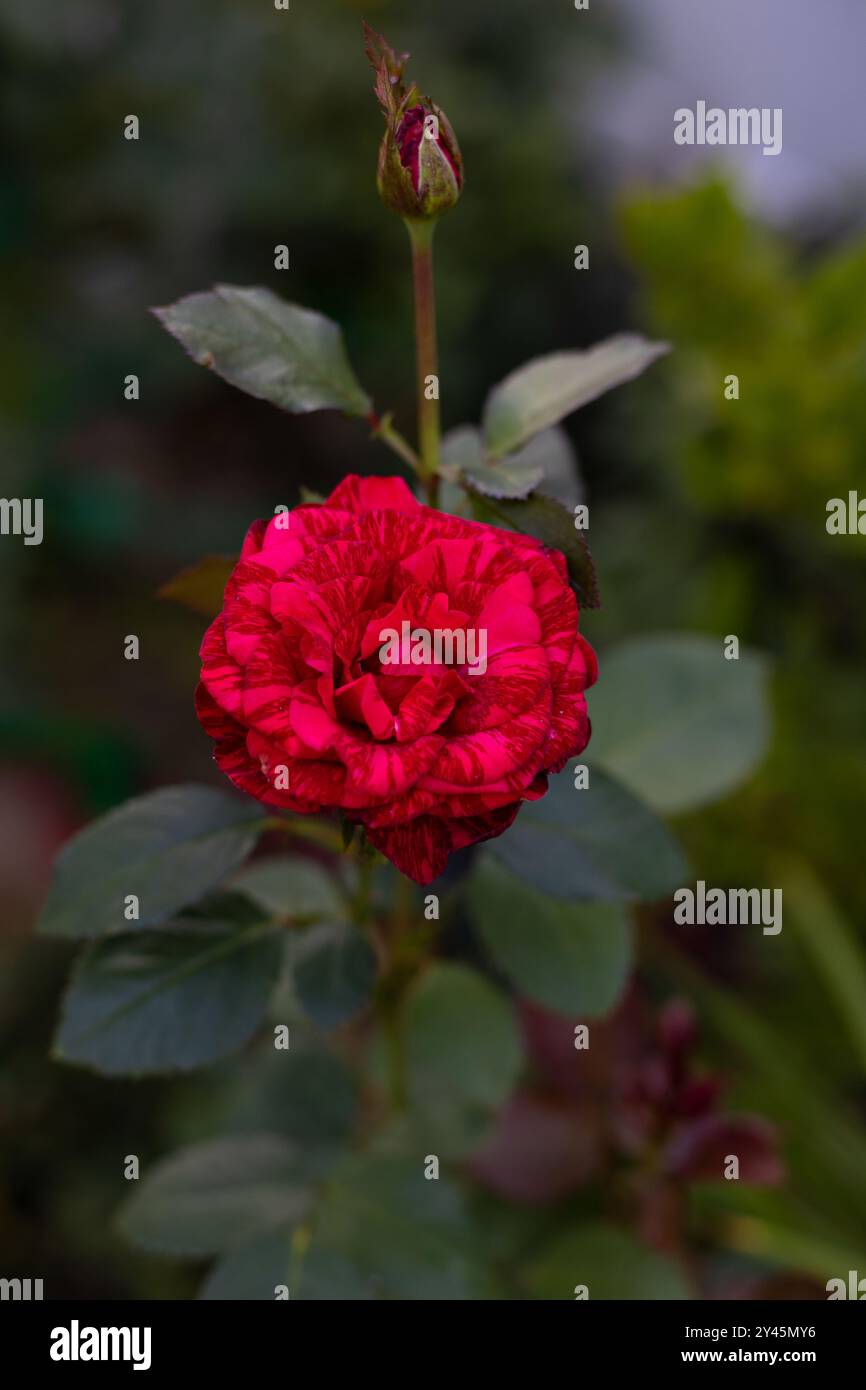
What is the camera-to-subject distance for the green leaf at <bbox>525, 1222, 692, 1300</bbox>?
0.63 meters

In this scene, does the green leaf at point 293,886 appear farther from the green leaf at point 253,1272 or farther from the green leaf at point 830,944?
the green leaf at point 830,944

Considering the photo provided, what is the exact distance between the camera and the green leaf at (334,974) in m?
0.48

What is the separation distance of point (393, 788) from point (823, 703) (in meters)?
0.77

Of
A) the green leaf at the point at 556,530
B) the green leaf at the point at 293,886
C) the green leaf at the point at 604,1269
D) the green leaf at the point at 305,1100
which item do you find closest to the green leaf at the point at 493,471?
the green leaf at the point at 556,530

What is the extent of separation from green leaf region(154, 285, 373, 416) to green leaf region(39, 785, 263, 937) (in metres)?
0.17

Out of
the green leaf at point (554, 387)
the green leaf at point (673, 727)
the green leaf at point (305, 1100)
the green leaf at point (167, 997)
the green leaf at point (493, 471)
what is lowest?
the green leaf at point (305, 1100)

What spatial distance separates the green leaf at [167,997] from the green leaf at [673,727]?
0.68ft

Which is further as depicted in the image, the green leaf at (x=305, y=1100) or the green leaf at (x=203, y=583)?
the green leaf at (x=305, y=1100)

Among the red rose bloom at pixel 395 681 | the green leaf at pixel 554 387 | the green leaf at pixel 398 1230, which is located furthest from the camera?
the green leaf at pixel 398 1230

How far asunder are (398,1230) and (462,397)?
4.35 feet

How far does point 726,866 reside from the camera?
3.33 feet

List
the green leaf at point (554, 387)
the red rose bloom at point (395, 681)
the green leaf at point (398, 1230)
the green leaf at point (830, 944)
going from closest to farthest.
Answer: the red rose bloom at point (395, 681)
the green leaf at point (554, 387)
the green leaf at point (398, 1230)
the green leaf at point (830, 944)

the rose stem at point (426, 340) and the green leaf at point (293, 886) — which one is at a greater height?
the rose stem at point (426, 340)

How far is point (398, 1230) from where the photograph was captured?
562mm
